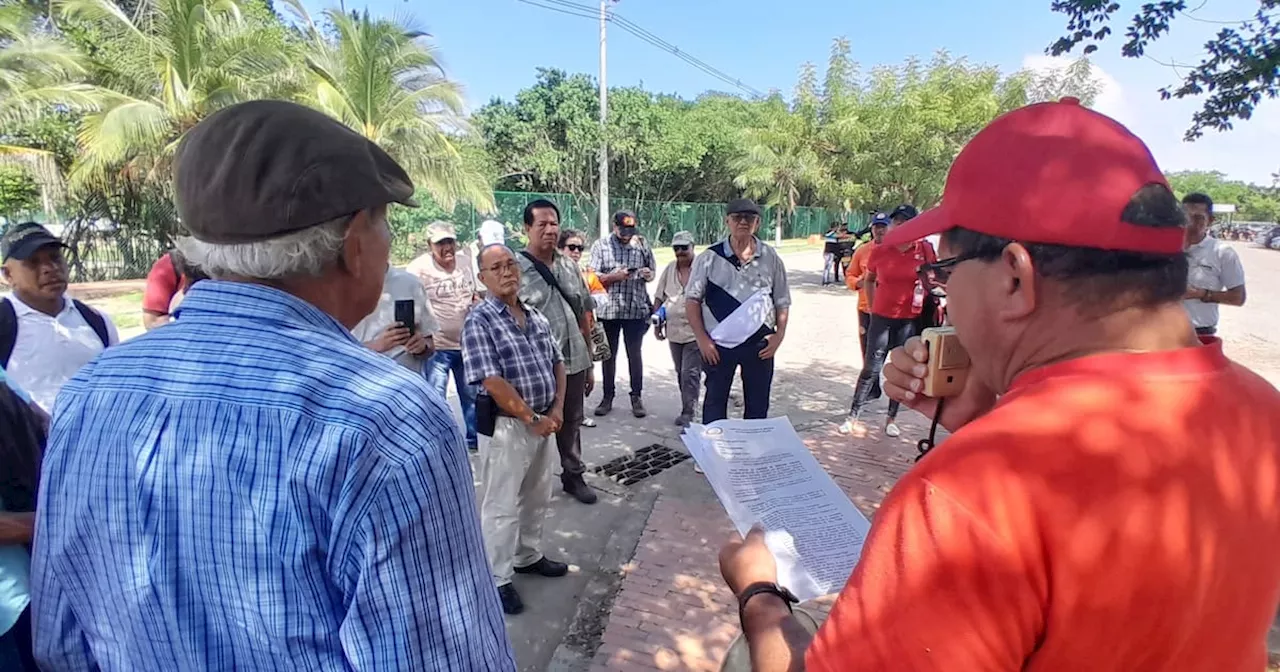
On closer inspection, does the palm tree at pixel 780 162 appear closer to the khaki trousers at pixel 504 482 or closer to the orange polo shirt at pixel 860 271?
the orange polo shirt at pixel 860 271

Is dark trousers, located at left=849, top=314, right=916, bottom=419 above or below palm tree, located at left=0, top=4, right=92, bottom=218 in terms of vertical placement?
below

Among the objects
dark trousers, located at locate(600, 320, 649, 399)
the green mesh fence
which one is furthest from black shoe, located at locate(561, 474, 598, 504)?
the green mesh fence

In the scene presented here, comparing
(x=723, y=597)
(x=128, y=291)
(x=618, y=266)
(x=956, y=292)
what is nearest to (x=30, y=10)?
(x=128, y=291)

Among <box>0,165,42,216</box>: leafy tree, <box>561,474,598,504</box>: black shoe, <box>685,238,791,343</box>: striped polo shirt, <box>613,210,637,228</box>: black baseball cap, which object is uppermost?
<box>0,165,42,216</box>: leafy tree

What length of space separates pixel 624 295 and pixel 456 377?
5.53 feet

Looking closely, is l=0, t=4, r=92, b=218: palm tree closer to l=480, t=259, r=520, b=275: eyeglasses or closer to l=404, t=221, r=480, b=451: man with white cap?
l=404, t=221, r=480, b=451: man with white cap

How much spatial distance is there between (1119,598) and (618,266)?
5.32m

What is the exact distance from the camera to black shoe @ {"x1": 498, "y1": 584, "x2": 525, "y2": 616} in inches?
128

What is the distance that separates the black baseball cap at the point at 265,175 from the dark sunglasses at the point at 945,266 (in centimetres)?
87

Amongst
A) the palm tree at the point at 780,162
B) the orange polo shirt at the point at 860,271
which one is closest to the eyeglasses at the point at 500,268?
the orange polo shirt at the point at 860,271

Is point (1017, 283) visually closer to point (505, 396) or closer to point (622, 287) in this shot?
point (505, 396)

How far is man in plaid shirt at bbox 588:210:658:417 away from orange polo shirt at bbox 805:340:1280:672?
5.05 m

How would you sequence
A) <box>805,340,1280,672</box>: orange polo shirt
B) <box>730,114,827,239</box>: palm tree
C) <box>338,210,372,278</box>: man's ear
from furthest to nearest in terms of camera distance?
<box>730,114,827,239</box>: palm tree
<box>338,210,372,278</box>: man's ear
<box>805,340,1280,672</box>: orange polo shirt

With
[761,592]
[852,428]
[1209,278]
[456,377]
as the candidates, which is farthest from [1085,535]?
[1209,278]
